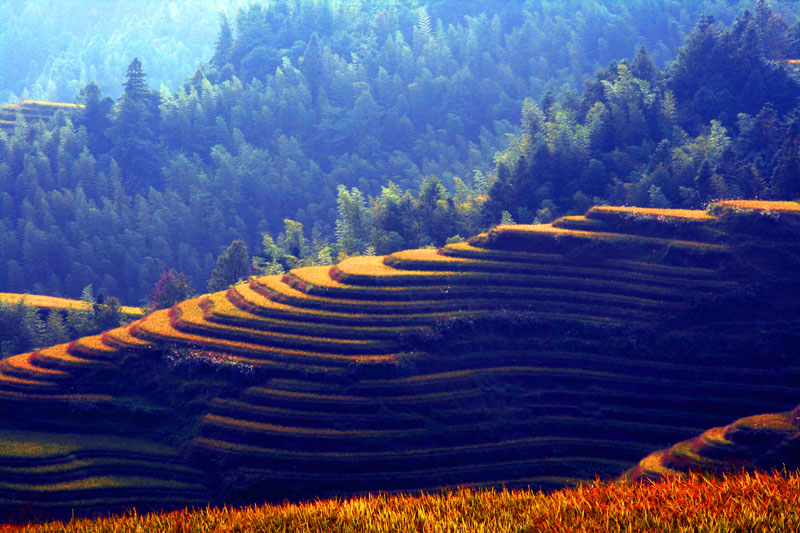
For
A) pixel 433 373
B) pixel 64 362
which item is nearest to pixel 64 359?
pixel 64 362

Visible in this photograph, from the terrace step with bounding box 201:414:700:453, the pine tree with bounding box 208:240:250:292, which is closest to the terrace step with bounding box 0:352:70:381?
the terrace step with bounding box 201:414:700:453

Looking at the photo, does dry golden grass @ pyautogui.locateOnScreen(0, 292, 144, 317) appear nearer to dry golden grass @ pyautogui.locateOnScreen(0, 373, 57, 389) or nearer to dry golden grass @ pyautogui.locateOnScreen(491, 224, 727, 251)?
dry golden grass @ pyautogui.locateOnScreen(0, 373, 57, 389)

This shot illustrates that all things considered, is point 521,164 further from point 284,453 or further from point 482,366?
point 284,453

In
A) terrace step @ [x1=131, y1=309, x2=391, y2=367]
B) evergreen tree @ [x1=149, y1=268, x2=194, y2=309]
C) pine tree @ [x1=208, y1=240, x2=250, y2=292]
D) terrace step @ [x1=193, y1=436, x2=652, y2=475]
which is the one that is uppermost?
pine tree @ [x1=208, y1=240, x2=250, y2=292]

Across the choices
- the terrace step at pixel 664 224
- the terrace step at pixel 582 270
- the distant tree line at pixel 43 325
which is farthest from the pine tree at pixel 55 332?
the terrace step at pixel 664 224

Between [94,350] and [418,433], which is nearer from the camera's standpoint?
[418,433]

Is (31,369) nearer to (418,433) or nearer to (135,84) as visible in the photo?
(418,433)
